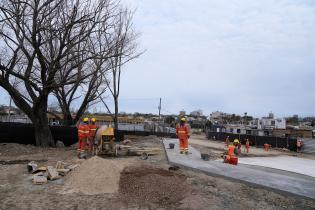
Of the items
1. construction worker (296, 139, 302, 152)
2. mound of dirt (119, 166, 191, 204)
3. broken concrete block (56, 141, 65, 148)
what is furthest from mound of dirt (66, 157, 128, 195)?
construction worker (296, 139, 302, 152)

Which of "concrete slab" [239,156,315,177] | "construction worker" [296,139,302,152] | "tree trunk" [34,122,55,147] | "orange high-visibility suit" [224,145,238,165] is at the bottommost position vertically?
"concrete slab" [239,156,315,177]

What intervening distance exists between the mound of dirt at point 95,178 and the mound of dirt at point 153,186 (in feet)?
0.71

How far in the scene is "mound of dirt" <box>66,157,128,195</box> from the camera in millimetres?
9758

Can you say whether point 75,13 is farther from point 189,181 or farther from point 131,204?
point 131,204

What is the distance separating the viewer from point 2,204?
862 centimetres

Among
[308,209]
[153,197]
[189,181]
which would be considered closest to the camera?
[308,209]

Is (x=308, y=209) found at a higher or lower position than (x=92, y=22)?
lower

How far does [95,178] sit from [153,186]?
1485 millimetres

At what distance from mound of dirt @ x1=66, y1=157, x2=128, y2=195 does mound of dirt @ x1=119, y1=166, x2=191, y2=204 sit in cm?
22

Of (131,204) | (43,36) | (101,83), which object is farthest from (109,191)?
(101,83)

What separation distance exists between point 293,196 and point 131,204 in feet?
12.3

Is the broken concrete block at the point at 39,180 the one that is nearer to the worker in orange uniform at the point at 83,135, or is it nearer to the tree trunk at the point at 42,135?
the worker in orange uniform at the point at 83,135

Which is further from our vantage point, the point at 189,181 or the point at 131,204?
the point at 189,181

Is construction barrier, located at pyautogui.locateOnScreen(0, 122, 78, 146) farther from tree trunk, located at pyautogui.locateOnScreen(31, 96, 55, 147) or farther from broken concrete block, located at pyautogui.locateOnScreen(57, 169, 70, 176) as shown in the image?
broken concrete block, located at pyautogui.locateOnScreen(57, 169, 70, 176)
